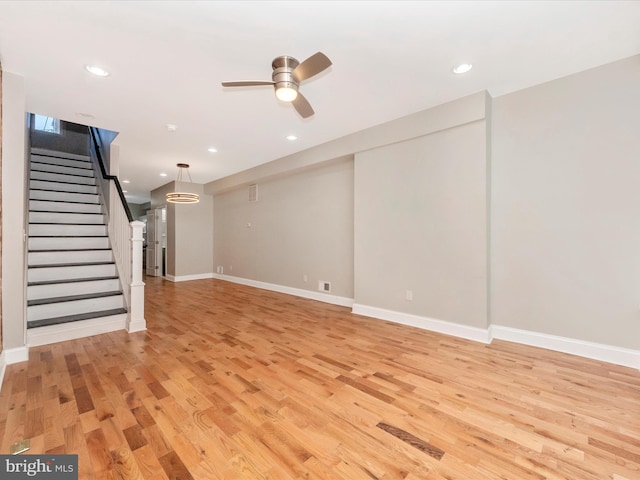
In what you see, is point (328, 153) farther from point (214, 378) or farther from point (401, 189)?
point (214, 378)

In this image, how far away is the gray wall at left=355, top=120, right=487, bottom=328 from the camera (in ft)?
10.7

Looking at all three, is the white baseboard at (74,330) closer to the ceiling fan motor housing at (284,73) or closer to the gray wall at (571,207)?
the ceiling fan motor housing at (284,73)

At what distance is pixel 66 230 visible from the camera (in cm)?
448

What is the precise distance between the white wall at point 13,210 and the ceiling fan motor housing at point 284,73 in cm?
259

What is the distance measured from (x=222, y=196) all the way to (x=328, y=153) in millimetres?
4488

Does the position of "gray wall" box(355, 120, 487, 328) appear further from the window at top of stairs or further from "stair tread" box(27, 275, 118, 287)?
the window at top of stairs

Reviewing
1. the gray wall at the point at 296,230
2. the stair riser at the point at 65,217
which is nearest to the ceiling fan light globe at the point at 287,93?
the gray wall at the point at 296,230

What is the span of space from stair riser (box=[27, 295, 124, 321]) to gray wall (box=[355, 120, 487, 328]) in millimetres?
3581

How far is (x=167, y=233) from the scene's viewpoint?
Result: 8.11 meters

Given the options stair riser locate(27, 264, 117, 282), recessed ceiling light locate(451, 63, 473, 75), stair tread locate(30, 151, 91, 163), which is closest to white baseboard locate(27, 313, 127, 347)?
stair riser locate(27, 264, 117, 282)

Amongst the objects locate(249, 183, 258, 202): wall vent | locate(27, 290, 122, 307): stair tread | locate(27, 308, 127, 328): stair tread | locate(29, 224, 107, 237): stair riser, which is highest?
locate(249, 183, 258, 202): wall vent

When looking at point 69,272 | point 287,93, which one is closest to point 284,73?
point 287,93

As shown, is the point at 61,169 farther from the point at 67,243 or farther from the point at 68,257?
the point at 68,257

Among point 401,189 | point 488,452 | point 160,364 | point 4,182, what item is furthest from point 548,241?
point 4,182
